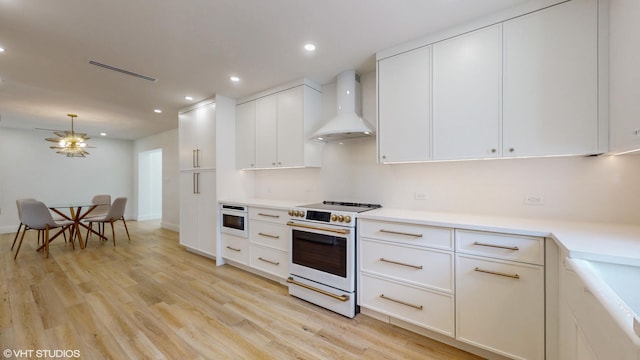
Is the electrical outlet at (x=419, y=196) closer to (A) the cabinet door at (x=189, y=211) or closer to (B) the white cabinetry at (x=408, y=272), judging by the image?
(B) the white cabinetry at (x=408, y=272)

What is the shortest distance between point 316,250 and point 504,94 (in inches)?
78.6

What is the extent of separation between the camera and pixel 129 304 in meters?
2.44

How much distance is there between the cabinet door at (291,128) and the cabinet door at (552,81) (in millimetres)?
1988

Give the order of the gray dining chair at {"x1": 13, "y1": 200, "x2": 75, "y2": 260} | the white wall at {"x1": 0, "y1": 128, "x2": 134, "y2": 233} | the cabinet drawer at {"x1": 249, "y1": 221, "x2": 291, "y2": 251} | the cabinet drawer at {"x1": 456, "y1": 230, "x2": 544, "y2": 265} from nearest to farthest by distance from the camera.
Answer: the cabinet drawer at {"x1": 456, "y1": 230, "x2": 544, "y2": 265}
the cabinet drawer at {"x1": 249, "y1": 221, "x2": 291, "y2": 251}
the gray dining chair at {"x1": 13, "y1": 200, "x2": 75, "y2": 260}
the white wall at {"x1": 0, "y1": 128, "x2": 134, "y2": 233}

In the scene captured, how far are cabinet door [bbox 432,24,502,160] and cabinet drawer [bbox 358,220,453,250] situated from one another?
2.07 feet

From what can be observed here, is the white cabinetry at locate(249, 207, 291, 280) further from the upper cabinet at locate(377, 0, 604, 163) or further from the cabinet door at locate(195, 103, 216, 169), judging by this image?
the upper cabinet at locate(377, 0, 604, 163)

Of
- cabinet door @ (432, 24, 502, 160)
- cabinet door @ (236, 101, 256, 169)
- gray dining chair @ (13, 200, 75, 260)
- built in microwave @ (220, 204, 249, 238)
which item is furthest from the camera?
gray dining chair @ (13, 200, 75, 260)

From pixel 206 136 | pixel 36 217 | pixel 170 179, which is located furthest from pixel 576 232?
pixel 170 179

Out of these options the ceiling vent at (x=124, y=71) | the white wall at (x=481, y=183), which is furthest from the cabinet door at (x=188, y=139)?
the white wall at (x=481, y=183)

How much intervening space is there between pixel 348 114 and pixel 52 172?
7.80 m

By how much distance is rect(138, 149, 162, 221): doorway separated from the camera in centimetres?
736

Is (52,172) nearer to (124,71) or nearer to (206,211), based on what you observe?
(206,211)

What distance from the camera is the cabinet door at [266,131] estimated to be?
10.9 feet

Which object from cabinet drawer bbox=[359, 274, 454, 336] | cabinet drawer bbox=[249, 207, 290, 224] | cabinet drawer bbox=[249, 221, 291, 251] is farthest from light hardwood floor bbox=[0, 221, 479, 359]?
cabinet drawer bbox=[249, 207, 290, 224]
